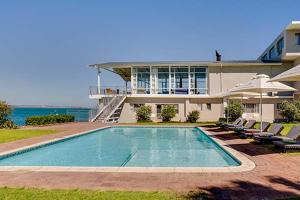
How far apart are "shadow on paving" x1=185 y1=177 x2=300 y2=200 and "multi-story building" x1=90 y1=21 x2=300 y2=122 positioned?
1027 inches

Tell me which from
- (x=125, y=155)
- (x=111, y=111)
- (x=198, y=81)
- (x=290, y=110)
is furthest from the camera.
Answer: (x=198, y=81)

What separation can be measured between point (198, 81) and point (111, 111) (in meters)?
10.2

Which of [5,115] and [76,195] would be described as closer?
[76,195]

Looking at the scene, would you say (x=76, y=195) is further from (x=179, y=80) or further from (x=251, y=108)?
(x=251, y=108)

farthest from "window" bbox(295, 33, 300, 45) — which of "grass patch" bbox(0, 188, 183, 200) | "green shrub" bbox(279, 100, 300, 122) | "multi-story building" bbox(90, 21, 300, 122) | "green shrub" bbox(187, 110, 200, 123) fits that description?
"grass patch" bbox(0, 188, 183, 200)

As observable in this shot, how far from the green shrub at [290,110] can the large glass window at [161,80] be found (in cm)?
1190

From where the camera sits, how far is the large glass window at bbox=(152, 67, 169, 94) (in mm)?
35062

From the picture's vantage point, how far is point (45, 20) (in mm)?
36156

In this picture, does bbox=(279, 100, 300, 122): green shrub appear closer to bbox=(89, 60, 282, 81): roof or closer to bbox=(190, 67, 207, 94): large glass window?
bbox=(89, 60, 282, 81): roof

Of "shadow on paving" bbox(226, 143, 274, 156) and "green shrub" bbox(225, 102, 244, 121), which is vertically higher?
"green shrub" bbox(225, 102, 244, 121)

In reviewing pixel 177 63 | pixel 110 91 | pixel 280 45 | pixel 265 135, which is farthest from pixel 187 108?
pixel 265 135

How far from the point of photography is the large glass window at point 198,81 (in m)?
34.9

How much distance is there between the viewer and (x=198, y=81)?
116 feet

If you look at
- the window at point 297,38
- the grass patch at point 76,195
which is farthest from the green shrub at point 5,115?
the window at point 297,38
